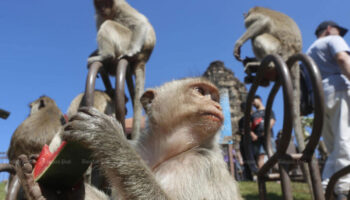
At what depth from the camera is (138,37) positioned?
4922 mm

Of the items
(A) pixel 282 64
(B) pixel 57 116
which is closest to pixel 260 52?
(B) pixel 57 116

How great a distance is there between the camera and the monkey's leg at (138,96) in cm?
310

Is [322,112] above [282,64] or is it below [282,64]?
below

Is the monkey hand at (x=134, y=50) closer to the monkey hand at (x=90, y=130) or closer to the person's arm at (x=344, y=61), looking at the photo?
the person's arm at (x=344, y=61)

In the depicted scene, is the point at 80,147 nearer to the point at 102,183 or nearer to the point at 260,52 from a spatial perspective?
the point at 102,183

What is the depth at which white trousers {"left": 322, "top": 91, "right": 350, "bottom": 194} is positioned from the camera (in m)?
3.12

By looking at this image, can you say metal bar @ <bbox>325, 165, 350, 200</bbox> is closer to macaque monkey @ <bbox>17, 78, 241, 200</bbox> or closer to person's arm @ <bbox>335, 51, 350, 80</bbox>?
macaque monkey @ <bbox>17, 78, 241, 200</bbox>

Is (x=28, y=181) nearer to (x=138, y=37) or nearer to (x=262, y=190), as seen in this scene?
(x=262, y=190)

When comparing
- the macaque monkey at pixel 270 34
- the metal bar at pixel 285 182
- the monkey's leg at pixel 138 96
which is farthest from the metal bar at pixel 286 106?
the macaque monkey at pixel 270 34

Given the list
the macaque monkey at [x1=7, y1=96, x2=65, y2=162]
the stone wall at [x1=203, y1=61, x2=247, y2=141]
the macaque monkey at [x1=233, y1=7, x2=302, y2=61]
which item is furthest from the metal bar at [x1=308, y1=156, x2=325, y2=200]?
the stone wall at [x1=203, y1=61, x2=247, y2=141]

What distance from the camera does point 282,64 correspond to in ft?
6.95

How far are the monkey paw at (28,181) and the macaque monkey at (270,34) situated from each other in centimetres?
658

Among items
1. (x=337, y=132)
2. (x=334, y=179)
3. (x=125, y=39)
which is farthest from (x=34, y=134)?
A: (x=337, y=132)

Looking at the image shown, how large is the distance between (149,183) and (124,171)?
0.48 ft
